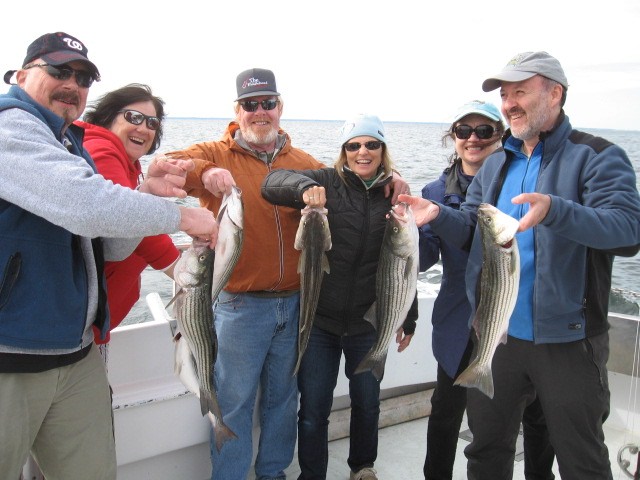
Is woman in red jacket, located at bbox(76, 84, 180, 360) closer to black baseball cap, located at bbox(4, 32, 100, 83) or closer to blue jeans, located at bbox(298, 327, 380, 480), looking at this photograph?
black baseball cap, located at bbox(4, 32, 100, 83)

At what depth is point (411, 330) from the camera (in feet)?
13.0

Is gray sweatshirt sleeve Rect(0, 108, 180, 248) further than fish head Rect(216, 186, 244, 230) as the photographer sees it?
No

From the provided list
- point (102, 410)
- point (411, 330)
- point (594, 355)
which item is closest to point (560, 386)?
point (594, 355)

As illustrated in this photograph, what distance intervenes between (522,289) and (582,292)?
329mm

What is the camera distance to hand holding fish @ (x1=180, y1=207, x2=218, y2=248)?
95.7 inches

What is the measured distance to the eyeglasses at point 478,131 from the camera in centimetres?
391

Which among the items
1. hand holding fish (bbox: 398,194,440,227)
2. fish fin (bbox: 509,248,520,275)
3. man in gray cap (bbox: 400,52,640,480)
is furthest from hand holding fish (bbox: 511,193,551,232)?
hand holding fish (bbox: 398,194,440,227)

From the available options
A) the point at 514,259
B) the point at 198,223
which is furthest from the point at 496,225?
the point at 198,223

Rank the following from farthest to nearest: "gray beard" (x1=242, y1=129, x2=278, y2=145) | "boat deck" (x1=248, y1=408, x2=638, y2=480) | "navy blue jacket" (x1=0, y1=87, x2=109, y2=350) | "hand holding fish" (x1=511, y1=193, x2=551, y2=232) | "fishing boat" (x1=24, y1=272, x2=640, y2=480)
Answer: "boat deck" (x1=248, y1=408, x2=638, y2=480), "gray beard" (x1=242, y1=129, x2=278, y2=145), "fishing boat" (x1=24, y1=272, x2=640, y2=480), "hand holding fish" (x1=511, y1=193, x2=551, y2=232), "navy blue jacket" (x1=0, y1=87, x2=109, y2=350)

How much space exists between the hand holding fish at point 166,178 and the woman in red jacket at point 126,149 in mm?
340

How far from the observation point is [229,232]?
2.64 m

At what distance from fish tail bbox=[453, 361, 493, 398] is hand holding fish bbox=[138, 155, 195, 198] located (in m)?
1.91

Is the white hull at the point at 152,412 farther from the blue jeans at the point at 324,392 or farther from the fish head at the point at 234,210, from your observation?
the fish head at the point at 234,210

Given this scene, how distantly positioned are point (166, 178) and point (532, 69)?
223 cm
